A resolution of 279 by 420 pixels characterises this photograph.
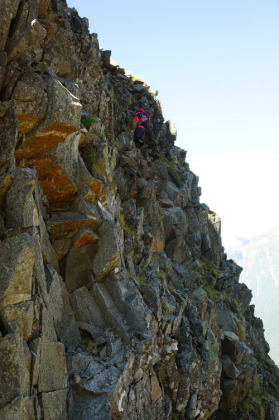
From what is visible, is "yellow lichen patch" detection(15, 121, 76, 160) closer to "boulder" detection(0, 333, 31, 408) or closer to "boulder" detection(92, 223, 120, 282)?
"boulder" detection(92, 223, 120, 282)

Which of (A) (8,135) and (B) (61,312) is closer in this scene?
(A) (8,135)

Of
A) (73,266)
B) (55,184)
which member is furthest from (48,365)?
(55,184)

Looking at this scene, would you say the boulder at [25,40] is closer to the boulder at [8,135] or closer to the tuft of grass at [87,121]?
the boulder at [8,135]

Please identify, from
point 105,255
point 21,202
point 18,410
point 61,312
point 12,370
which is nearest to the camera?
point 18,410

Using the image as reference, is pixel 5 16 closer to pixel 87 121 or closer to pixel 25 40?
pixel 25 40

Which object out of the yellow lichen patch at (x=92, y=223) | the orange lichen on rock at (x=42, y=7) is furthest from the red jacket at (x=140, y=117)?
the yellow lichen patch at (x=92, y=223)

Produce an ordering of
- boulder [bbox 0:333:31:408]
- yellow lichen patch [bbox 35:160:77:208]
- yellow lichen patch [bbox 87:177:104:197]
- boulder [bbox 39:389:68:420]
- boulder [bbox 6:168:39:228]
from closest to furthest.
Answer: boulder [bbox 0:333:31:408], boulder [bbox 39:389:68:420], boulder [bbox 6:168:39:228], yellow lichen patch [bbox 35:160:77:208], yellow lichen patch [bbox 87:177:104:197]

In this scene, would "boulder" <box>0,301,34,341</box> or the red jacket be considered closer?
"boulder" <box>0,301,34,341</box>

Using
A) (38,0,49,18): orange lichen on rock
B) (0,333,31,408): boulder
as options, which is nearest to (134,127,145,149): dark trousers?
(38,0,49,18): orange lichen on rock

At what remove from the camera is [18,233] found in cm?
1583

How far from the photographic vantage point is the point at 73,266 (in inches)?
840

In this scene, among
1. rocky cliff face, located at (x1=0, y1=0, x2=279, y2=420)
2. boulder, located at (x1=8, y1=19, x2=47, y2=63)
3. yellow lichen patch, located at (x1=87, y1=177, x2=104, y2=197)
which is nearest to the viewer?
rocky cliff face, located at (x1=0, y1=0, x2=279, y2=420)

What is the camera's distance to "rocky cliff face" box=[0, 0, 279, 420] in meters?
15.0

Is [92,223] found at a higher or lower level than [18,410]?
higher
